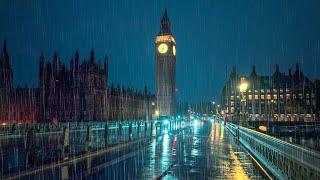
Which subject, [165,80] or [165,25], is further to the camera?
[165,25]

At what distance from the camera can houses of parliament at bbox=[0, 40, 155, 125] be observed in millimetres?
91500

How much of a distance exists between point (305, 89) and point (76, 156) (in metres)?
161

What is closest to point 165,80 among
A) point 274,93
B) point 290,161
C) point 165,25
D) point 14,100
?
point 165,25

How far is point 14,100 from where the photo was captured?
93.1 meters

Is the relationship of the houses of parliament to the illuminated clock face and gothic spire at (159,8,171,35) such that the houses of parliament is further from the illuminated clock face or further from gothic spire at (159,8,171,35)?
gothic spire at (159,8,171,35)

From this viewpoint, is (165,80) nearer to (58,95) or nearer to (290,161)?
(58,95)

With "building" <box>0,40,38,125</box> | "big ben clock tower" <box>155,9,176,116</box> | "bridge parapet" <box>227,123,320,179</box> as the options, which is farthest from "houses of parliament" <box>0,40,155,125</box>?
"bridge parapet" <box>227,123,320,179</box>

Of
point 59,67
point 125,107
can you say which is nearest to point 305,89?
point 125,107

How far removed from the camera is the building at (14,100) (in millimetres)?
90188

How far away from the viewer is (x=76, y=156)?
1973 centimetres

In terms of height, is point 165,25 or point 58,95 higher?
point 165,25

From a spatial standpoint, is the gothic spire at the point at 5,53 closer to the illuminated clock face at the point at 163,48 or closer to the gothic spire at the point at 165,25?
the illuminated clock face at the point at 163,48

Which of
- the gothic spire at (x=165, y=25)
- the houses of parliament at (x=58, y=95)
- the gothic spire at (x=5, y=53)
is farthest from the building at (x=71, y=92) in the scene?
the gothic spire at (x=165, y=25)

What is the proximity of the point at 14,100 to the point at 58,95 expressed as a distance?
9.66 m
